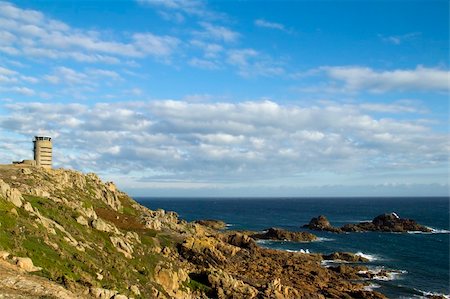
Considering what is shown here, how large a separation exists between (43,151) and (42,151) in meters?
0.18

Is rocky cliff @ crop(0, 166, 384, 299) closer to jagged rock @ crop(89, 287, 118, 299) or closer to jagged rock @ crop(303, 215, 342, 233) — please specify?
jagged rock @ crop(89, 287, 118, 299)

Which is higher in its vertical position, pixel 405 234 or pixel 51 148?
pixel 51 148

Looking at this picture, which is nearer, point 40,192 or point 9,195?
point 9,195

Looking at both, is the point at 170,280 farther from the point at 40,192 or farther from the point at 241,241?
the point at 241,241

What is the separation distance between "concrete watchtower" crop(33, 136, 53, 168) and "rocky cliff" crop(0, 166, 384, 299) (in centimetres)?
428

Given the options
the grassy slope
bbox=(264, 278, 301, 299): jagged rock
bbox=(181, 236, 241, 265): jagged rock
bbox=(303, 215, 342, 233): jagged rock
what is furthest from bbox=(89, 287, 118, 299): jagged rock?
A: bbox=(303, 215, 342, 233): jagged rock

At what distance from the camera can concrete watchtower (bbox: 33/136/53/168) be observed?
265 ft

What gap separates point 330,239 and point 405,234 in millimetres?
33969

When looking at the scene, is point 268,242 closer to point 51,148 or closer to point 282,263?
point 282,263

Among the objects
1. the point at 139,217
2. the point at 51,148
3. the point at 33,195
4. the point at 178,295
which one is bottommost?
the point at 178,295

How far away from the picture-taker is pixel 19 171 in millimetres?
64500

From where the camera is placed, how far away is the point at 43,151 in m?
81.4

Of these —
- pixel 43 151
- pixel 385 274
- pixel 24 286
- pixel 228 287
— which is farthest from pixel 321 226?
pixel 24 286

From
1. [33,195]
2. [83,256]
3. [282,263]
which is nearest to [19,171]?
[33,195]
